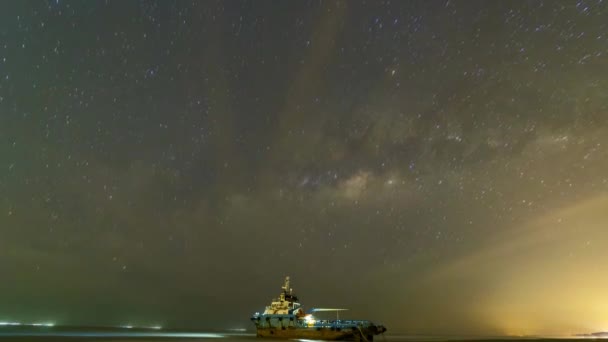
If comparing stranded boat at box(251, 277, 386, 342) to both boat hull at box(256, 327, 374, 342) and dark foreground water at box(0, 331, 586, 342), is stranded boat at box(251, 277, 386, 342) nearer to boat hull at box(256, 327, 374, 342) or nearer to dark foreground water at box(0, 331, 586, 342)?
boat hull at box(256, 327, 374, 342)

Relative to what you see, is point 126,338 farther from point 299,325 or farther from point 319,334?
point 319,334

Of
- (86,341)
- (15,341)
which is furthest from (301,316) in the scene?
(15,341)

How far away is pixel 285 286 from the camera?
102m

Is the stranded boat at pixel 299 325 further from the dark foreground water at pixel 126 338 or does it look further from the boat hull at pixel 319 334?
the dark foreground water at pixel 126 338

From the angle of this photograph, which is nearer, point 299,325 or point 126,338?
point 299,325

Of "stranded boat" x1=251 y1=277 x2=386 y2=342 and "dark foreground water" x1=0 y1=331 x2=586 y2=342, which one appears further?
"dark foreground water" x1=0 y1=331 x2=586 y2=342

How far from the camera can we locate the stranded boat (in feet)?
285

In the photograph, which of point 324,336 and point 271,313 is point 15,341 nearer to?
point 271,313

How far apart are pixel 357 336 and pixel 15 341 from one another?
60068 millimetres

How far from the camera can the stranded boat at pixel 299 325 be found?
8675 cm

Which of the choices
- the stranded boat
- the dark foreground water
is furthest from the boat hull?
the dark foreground water

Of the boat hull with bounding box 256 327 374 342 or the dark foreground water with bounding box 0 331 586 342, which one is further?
the dark foreground water with bounding box 0 331 586 342

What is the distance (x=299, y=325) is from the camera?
9338 centimetres

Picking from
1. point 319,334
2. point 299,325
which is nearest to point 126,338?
point 299,325
